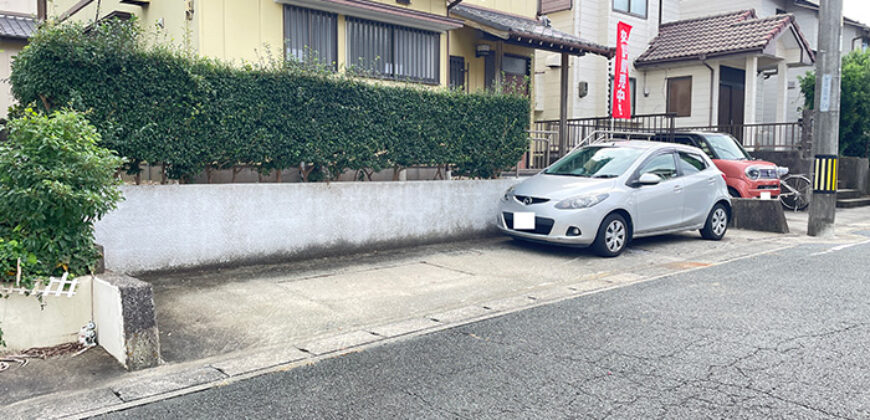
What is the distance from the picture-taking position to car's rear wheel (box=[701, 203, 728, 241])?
10391 millimetres

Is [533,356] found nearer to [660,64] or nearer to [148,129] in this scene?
[148,129]

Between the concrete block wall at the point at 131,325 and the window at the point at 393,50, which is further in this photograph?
the window at the point at 393,50

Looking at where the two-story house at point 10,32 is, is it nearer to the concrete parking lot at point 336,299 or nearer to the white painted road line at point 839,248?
the concrete parking lot at point 336,299

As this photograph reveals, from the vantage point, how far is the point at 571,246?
895 cm

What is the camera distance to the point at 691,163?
10.2m

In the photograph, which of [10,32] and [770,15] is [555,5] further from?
[10,32]

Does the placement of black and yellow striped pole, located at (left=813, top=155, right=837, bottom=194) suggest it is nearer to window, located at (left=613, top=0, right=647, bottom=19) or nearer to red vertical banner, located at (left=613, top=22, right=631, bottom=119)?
red vertical banner, located at (left=613, top=22, right=631, bottom=119)

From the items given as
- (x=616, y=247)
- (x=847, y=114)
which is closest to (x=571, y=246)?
(x=616, y=247)

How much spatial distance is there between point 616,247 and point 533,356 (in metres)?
4.65

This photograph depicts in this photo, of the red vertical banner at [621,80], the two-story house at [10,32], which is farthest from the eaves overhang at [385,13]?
the two-story house at [10,32]

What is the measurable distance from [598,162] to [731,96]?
1340cm

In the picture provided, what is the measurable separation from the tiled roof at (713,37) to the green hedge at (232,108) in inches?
455

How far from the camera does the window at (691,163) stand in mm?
9984

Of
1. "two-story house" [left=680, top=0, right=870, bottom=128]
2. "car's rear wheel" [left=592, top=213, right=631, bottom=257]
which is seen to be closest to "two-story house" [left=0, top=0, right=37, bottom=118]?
"car's rear wheel" [left=592, top=213, right=631, bottom=257]
